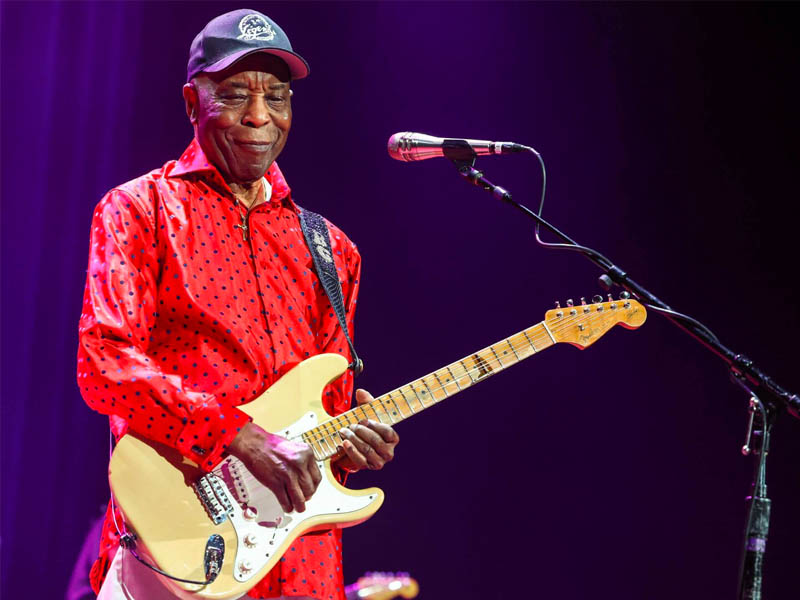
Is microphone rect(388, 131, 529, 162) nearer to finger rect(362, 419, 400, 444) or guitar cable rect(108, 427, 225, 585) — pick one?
finger rect(362, 419, 400, 444)

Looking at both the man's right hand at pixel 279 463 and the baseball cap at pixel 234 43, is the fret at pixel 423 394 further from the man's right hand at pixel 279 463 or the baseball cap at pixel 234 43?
the baseball cap at pixel 234 43

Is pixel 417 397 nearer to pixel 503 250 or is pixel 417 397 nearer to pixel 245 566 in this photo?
pixel 245 566

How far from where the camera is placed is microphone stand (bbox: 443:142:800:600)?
2.21 m

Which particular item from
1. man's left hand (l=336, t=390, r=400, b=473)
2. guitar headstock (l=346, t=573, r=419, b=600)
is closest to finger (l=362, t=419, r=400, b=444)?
man's left hand (l=336, t=390, r=400, b=473)

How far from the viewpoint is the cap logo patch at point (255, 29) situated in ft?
9.14

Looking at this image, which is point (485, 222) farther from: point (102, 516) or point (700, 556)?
point (102, 516)

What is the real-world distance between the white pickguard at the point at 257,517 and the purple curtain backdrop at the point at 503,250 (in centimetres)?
226

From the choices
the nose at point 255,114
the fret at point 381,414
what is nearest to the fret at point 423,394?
the fret at point 381,414

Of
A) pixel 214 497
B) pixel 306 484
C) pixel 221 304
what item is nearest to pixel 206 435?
pixel 214 497

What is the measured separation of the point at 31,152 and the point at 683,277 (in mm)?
3523

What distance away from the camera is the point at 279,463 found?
2389mm

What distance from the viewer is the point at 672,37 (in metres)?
4.81

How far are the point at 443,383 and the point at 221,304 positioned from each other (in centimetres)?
79

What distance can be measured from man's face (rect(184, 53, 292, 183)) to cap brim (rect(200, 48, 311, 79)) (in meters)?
0.03
